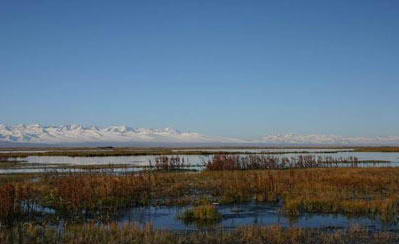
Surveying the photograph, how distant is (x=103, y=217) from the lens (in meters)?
20.4

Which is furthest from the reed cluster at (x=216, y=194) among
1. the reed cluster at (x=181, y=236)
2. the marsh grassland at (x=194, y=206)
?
the reed cluster at (x=181, y=236)

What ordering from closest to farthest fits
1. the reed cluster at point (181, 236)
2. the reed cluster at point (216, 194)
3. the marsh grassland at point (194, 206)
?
the reed cluster at point (181, 236)
the marsh grassland at point (194, 206)
the reed cluster at point (216, 194)

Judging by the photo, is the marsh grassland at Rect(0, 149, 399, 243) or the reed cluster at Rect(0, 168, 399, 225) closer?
the marsh grassland at Rect(0, 149, 399, 243)

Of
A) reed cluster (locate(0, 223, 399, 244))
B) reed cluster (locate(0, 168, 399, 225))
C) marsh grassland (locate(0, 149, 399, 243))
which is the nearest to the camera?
reed cluster (locate(0, 223, 399, 244))

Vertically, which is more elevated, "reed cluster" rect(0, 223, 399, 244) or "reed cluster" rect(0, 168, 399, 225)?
"reed cluster" rect(0, 168, 399, 225)

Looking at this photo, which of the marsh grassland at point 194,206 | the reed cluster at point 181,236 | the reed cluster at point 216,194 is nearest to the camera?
the reed cluster at point 181,236

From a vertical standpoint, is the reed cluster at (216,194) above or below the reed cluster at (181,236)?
above

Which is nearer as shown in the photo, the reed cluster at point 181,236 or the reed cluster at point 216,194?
the reed cluster at point 181,236

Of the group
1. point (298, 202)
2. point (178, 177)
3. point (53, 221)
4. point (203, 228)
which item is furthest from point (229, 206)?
point (178, 177)

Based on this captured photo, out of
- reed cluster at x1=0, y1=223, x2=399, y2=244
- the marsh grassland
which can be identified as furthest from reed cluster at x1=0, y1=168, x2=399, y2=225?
reed cluster at x1=0, y1=223, x2=399, y2=244

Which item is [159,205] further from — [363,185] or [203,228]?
[363,185]

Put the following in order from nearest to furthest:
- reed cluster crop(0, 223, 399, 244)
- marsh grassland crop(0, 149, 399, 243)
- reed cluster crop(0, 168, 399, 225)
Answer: reed cluster crop(0, 223, 399, 244)
marsh grassland crop(0, 149, 399, 243)
reed cluster crop(0, 168, 399, 225)

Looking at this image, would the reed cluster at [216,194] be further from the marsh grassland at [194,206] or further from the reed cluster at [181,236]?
the reed cluster at [181,236]

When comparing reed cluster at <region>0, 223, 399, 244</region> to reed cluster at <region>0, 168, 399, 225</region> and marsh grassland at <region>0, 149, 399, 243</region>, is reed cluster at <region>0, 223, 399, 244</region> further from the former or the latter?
reed cluster at <region>0, 168, 399, 225</region>
